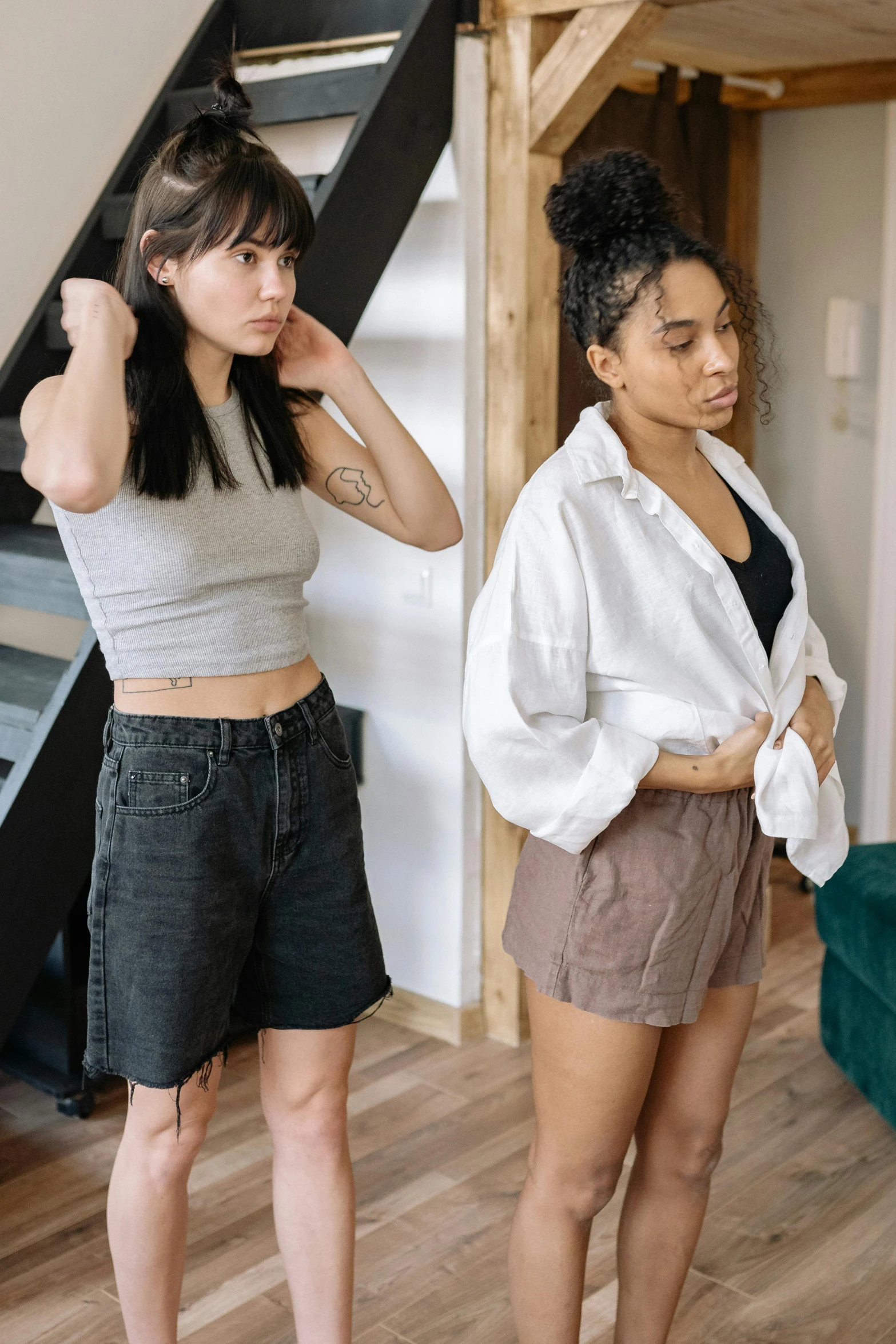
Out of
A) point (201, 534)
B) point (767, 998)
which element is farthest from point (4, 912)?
point (767, 998)

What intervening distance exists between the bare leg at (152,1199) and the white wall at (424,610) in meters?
1.41

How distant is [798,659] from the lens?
1.54m

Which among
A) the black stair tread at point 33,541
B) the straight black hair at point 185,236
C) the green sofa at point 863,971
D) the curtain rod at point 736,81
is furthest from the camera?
the curtain rod at point 736,81

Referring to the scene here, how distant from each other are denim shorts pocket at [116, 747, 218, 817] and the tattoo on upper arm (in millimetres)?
429

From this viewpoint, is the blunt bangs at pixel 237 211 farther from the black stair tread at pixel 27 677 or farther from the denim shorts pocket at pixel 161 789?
the black stair tread at pixel 27 677

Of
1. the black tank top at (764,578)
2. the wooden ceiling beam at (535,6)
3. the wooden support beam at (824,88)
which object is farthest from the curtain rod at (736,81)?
the black tank top at (764,578)

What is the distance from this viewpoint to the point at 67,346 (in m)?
2.66

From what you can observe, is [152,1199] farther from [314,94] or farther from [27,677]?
[314,94]

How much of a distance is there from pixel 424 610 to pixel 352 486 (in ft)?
4.02

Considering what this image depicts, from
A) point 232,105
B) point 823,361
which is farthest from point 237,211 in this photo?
point 823,361

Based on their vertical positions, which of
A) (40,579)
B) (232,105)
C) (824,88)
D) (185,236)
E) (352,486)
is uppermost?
(824,88)

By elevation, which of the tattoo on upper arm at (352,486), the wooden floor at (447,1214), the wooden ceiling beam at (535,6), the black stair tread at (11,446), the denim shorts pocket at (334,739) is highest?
the wooden ceiling beam at (535,6)

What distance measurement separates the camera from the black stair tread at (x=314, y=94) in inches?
98.7

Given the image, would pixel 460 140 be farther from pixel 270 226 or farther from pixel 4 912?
pixel 4 912
